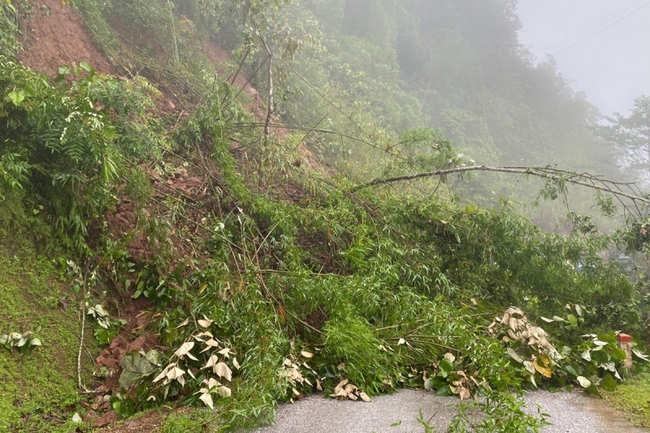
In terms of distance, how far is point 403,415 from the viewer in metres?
2.02

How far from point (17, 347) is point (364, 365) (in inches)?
70.5

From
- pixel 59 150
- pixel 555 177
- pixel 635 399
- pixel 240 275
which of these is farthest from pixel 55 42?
pixel 635 399

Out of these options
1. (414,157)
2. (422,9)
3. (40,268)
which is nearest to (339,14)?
(422,9)

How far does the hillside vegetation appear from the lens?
219 centimetres

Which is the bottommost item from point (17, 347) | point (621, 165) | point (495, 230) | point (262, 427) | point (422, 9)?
point (17, 347)

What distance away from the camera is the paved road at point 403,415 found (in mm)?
1886

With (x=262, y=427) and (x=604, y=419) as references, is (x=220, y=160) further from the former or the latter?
(x=604, y=419)

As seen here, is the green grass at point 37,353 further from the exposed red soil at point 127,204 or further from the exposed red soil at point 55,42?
the exposed red soil at point 55,42

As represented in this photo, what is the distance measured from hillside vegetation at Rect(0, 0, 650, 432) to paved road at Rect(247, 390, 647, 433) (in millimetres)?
85

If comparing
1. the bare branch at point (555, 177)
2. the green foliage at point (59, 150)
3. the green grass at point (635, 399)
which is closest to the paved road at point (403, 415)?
the green grass at point (635, 399)

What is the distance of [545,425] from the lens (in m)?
1.90

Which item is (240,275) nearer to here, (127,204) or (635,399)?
(127,204)

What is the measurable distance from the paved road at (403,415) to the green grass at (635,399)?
0.21 ft

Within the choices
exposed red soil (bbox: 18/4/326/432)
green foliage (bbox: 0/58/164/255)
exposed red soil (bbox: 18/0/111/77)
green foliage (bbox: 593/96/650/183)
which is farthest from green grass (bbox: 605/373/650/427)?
green foliage (bbox: 593/96/650/183)
